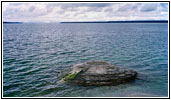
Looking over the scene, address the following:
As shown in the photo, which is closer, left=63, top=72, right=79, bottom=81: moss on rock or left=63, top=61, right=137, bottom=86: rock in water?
left=63, top=61, right=137, bottom=86: rock in water

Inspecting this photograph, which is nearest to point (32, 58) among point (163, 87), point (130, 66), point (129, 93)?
point (130, 66)

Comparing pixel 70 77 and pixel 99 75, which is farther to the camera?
pixel 70 77

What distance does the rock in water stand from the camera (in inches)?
874

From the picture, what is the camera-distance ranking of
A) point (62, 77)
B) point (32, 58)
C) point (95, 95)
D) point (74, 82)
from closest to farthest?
point (95, 95), point (74, 82), point (62, 77), point (32, 58)

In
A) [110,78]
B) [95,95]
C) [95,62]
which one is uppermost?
[95,62]

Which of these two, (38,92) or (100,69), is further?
(100,69)

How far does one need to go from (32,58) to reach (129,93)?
2150cm

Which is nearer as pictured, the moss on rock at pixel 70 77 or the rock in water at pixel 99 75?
the rock in water at pixel 99 75

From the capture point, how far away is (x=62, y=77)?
24.5 m

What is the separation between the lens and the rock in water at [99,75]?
72.8 ft

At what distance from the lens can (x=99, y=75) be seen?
22.4 metres

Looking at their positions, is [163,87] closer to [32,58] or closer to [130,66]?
[130,66]

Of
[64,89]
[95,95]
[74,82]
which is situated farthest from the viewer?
[74,82]

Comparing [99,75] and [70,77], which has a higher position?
[99,75]
